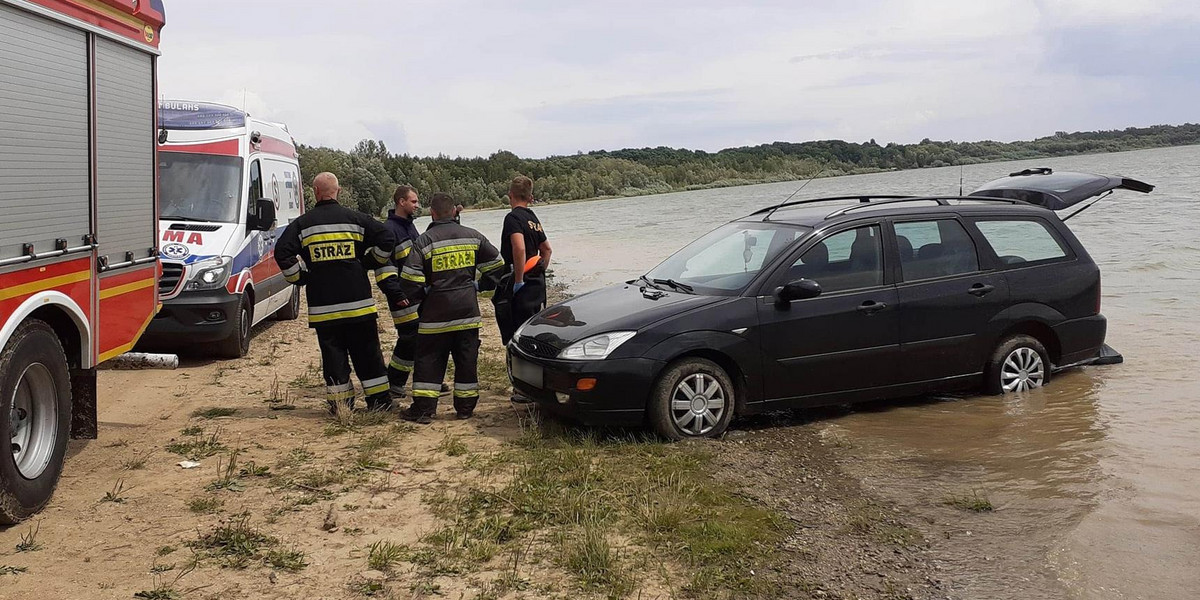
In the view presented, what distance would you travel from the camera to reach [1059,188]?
29.4ft

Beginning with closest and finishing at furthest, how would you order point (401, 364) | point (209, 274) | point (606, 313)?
point (606, 313), point (401, 364), point (209, 274)

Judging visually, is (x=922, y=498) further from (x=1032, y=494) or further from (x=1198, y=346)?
(x=1198, y=346)

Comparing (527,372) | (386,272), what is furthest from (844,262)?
(386,272)

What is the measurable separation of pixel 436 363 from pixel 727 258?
2.42 metres

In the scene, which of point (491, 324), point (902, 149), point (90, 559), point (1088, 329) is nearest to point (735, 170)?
point (902, 149)

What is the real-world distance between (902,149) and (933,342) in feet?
125

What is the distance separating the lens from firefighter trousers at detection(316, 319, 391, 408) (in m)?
7.39

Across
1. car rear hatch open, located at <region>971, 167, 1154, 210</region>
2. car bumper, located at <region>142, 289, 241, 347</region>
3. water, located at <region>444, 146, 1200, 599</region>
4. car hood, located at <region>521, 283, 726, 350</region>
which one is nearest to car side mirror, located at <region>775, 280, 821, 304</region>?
car hood, located at <region>521, 283, 726, 350</region>

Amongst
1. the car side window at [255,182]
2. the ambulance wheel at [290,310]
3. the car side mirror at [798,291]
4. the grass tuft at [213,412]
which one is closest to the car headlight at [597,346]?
the car side mirror at [798,291]

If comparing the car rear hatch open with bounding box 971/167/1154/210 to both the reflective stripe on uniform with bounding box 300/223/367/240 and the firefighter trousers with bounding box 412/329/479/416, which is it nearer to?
the firefighter trousers with bounding box 412/329/479/416

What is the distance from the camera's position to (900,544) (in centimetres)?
488

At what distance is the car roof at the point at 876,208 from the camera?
296 inches

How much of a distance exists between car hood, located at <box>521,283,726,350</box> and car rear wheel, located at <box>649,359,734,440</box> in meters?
0.41

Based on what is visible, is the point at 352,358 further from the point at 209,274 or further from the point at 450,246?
the point at 209,274
